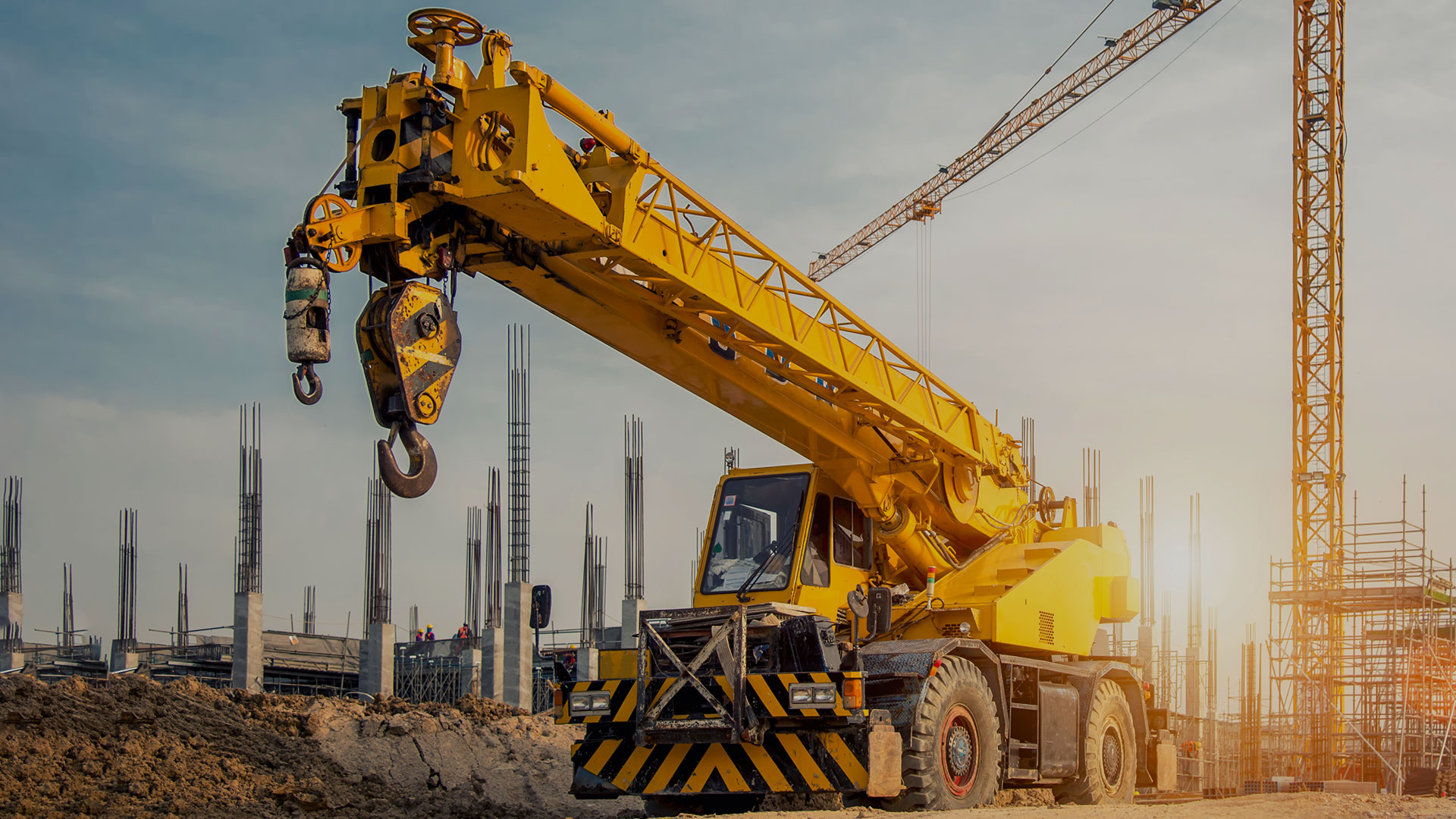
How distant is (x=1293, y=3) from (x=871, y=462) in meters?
32.5

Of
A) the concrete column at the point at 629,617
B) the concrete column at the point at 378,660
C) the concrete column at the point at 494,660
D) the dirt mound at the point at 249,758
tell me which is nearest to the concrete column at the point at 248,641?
the concrete column at the point at 378,660

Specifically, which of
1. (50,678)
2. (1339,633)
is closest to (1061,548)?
(1339,633)

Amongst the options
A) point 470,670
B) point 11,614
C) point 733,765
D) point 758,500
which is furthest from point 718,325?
point 11,614

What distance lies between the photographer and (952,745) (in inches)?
426

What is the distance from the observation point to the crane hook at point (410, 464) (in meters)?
7.80

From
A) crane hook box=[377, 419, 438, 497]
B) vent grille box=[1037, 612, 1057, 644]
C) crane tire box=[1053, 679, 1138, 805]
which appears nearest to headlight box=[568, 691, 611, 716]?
crane hook box=[377, 419, 438, 497]

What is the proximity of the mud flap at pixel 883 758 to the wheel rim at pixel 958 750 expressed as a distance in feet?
2.62

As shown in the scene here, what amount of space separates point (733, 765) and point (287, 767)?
431 centimetres

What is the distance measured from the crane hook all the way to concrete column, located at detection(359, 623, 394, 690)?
20769mm

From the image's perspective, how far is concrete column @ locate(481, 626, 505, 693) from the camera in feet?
91.6

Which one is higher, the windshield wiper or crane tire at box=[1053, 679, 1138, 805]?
the windshield wiper

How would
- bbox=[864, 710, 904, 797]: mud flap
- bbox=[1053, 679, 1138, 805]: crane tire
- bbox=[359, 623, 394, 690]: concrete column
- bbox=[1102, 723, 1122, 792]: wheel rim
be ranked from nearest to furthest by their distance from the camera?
1. bbox=[864, 710, 904, 797]: mud flap
2. bbox=[1053, 679, 1138, 805]: crane tire
3. bbox=[1102, 723, 1122, 792]: wheel rim
4. bbox=[359, 623, 394, 690]: concrete column

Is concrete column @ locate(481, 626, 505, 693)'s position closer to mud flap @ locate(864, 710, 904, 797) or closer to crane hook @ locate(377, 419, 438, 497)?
mud flap @ locate(864, 710, 904, 797)

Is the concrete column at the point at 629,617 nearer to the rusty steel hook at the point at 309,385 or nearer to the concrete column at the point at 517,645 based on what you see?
the concrete column at the point at 517,645
